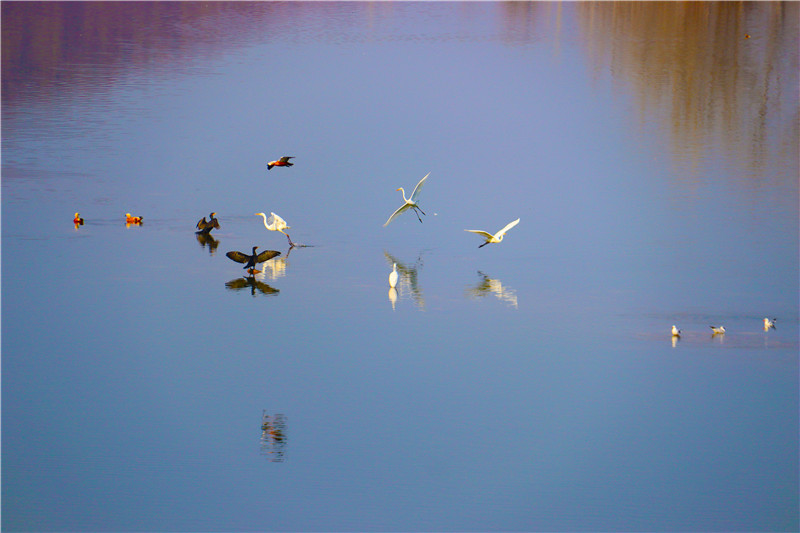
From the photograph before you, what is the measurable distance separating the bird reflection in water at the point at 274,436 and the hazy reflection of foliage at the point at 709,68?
520 inches

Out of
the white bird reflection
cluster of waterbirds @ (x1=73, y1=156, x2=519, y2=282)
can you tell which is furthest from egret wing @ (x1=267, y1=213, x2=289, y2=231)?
the white bird reflection

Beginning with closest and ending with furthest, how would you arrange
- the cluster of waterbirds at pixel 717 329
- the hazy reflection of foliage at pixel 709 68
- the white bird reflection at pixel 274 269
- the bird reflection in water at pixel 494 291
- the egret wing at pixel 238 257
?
the cluster of waterbirds at pixel 717 329 < the bird reflection in water at pixel 494 291 < the egret wing at pixel 238 257 < the white bird reflection at pixel 274 269 < the hazy reflection of foliage at pixel 709 68

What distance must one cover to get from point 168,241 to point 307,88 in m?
13.2

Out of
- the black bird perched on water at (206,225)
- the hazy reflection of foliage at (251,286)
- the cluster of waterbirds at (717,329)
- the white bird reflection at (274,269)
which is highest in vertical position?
the black bird perched on water at (206,225)

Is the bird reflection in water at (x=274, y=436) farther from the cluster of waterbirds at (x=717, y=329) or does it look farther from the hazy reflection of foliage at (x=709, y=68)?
the hazy reflection of foliage at (x=709, y=68)

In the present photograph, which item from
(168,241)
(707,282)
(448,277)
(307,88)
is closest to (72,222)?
(168,241)

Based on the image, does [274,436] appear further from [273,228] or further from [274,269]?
[273,228]

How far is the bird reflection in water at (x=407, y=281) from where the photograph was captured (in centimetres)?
1162

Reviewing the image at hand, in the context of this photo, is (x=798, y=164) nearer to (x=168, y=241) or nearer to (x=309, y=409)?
(x=168, y=241)

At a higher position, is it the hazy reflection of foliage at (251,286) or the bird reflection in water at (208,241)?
the bird reflection in water at (208,241)

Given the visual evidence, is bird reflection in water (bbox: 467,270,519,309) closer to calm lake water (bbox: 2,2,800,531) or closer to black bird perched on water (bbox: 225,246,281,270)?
calm lake water (bbox: 2,2,800,531)

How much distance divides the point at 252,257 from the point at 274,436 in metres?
4.63

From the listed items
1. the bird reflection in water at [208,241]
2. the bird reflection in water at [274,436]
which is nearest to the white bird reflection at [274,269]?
the bird reflection in water at [208,241]

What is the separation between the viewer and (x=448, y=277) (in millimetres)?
12445
